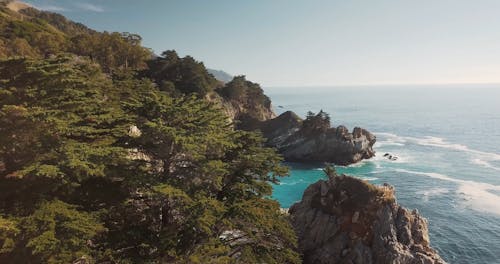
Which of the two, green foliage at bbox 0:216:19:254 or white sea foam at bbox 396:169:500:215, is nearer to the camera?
green foliage at bbox 0:216:19:254

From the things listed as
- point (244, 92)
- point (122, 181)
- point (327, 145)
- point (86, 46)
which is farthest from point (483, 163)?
point (86, 46)

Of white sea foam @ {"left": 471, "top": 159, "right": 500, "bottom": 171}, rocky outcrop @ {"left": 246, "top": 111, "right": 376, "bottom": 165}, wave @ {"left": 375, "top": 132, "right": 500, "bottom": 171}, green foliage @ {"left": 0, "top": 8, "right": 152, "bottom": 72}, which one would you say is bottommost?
white sea foam @ {"left": 471, "top": 159, "right": 500, "bottom": 171}

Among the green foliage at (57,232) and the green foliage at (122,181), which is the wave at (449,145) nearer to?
the green foliage at (122,181)

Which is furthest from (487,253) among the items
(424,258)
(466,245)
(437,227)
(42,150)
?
(42,150)

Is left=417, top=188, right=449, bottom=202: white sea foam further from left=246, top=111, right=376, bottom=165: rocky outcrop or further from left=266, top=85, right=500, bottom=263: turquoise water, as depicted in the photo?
left=246, top=111, right=376, bottom=165: rocky outcrop

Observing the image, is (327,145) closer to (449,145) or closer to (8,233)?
(449,145)

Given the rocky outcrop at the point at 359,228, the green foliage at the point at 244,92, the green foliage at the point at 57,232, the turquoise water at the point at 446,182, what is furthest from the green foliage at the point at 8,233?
the green foliage at the point at 244,92

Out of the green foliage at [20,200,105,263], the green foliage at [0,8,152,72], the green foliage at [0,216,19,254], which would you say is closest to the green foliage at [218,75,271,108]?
the green foliage at [0,8,152,72]
